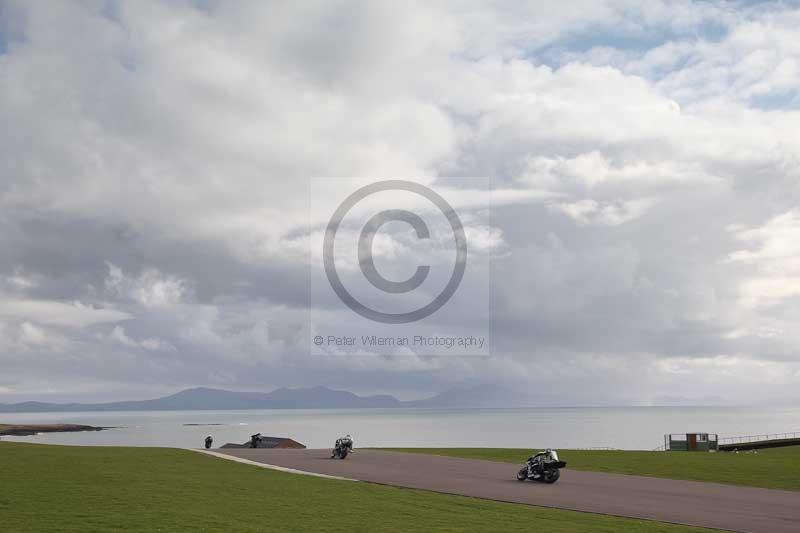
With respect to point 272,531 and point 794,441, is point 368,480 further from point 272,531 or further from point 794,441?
point 794,441

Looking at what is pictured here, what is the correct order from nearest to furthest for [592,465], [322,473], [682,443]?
[322,473] → [592,465] → [682,443]

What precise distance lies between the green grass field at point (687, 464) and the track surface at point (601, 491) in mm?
2259

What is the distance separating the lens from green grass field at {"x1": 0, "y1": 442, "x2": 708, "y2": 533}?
1808 cm

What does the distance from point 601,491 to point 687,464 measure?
14441 millimetres

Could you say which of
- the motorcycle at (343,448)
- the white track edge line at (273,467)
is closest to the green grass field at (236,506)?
the white track edge line at (273,467)

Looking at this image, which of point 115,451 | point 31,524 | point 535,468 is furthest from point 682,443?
point 31,524

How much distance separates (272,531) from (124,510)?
5129 mm

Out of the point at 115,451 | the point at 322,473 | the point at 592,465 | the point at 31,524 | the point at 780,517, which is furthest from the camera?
the point at 115,451

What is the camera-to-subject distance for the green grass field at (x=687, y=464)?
1291 inches

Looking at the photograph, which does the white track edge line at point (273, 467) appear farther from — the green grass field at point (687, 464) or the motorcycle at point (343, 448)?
the green grass field at point (687, 464)

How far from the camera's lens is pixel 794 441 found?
7444 centimetres

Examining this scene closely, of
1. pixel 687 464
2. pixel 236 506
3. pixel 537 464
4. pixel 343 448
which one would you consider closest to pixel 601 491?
pixel 537 464

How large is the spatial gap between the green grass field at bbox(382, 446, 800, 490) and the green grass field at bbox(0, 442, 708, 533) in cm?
1436

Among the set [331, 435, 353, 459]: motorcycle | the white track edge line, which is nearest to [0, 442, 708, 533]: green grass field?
the white track edge line
